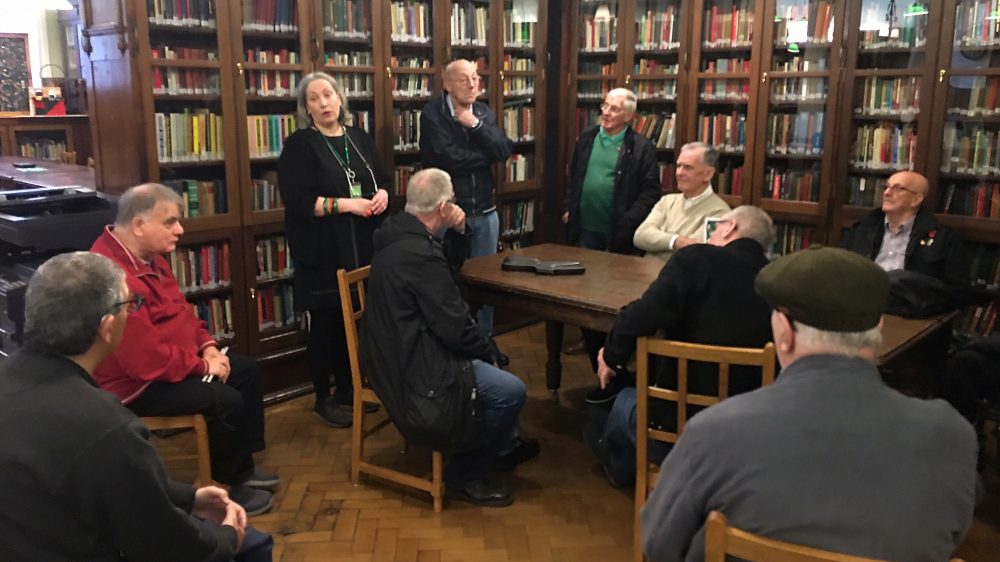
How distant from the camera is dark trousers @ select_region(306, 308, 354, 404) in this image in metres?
3.75

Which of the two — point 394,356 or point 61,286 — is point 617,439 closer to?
point 394,356

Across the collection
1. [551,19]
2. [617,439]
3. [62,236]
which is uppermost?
[551,19]

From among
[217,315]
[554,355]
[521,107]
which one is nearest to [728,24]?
[521,107]

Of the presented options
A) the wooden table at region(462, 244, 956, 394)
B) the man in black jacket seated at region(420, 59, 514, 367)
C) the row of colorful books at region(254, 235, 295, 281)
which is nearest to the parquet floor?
the wooden table at region(462, 244, 956, 394)

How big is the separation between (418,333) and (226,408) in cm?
68

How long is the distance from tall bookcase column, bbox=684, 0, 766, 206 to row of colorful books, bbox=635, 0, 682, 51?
16 centimetres

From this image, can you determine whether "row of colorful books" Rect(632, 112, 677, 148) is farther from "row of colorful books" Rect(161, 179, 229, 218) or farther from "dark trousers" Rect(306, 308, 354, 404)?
"row of colorful books" Rect(161, 179, 229, 218)

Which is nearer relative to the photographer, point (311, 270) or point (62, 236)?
point (62, 236)

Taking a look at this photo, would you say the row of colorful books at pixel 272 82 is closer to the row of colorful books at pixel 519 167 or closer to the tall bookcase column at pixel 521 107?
the tall bookcase column at pixel 521 107

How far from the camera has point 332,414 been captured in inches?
149

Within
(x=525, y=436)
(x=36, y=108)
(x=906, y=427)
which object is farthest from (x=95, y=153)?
(x=36, y=108)

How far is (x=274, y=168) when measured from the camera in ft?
13.3

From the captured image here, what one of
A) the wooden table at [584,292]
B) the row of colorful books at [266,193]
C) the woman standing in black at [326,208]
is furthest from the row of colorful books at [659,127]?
the row of colorful books at [266,193]

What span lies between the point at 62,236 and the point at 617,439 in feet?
7.58
